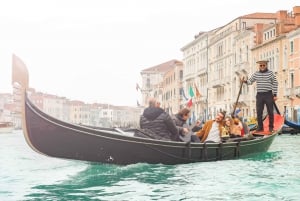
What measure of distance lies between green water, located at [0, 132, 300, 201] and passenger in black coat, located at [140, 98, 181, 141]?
450mm

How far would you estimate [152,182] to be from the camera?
582cm

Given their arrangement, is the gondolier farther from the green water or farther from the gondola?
the gondola

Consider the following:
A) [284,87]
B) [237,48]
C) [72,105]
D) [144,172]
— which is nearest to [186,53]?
[237,48]

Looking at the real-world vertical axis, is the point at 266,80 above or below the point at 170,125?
above

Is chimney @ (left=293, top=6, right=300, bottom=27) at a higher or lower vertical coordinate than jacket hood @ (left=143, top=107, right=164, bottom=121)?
higher

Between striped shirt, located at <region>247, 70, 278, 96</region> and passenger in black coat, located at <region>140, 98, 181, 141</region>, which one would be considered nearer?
passenger in black coat, located at <region>140, 98, 181, 141</region>

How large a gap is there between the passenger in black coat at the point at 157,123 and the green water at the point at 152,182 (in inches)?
17.7

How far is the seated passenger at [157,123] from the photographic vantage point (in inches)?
286

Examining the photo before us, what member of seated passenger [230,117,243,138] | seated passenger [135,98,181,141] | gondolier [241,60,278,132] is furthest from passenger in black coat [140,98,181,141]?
gondolier [241,60,278,132]

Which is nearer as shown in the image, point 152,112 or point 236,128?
point 152,112

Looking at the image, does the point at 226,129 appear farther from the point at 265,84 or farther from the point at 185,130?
the point at 185,130

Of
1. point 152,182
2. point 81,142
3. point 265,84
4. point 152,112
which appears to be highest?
point 265,84

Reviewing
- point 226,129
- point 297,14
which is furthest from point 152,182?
point 297,14

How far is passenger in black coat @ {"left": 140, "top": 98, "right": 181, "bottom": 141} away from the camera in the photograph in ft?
23.9
